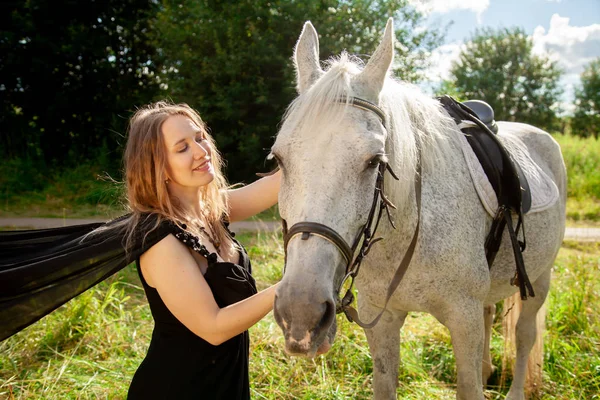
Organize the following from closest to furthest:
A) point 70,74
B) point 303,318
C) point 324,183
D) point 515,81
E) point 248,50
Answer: point 303,318 < point 324,183 < point 248,50 < point 70,74 < point 515,81

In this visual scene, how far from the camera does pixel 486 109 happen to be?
2930 mm

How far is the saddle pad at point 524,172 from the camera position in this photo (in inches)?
86.1

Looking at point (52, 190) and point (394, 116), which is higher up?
point (394, 116)

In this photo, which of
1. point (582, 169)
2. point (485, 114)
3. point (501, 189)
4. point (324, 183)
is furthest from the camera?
point (582, 169)

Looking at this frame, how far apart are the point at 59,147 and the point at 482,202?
464 inches

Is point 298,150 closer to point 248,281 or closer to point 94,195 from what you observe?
point 248,281

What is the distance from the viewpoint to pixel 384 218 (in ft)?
5.93

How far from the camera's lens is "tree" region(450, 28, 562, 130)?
96.1ft

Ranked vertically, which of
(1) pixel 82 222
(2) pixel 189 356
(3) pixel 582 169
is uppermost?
(2) pixel 189 356

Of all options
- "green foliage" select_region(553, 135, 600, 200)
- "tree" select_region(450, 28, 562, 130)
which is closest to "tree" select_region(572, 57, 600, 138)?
"tree" select_region(450, 28, 562, 130)

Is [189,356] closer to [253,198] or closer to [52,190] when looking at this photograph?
[253,198]

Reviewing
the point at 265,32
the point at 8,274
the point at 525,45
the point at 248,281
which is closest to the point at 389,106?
the point at 248,281

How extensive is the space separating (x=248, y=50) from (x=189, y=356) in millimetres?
Answer: 8459

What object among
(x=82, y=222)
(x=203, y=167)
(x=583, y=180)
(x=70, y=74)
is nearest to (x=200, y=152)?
(x=203, y=167)
